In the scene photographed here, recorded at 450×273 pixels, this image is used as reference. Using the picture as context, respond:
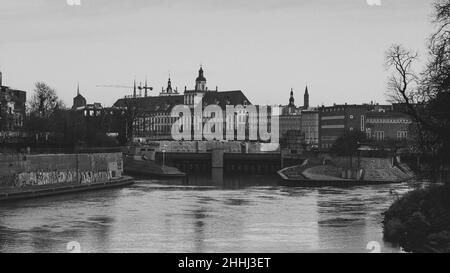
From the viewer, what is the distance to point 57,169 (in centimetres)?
3872

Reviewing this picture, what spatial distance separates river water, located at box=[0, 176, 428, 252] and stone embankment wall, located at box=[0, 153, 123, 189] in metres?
1.63

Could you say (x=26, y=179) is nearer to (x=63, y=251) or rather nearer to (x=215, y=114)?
(x=63, y=251)

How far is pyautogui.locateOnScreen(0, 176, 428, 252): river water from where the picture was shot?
20.3 meters

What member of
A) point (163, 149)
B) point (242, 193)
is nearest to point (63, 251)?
point (242, 193)

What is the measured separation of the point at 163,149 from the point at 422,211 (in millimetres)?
55105

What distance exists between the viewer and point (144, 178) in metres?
55.7

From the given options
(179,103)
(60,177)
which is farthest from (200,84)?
(60,177)

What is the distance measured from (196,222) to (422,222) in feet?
24.5

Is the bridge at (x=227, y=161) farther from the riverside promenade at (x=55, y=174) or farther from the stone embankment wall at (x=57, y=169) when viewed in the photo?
the riverside promenade at (x=55, y=174)

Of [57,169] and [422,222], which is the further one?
[57,169]

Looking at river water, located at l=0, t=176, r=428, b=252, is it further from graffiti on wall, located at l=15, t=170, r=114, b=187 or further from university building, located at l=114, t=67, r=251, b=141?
university building, located at l=114, t=67, r=251, b=141

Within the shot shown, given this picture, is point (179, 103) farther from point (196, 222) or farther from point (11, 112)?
point (196, 222)

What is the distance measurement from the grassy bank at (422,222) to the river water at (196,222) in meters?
0.53

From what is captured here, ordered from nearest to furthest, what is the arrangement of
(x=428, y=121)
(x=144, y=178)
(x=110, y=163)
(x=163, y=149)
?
(x=428, y=121) → (x=110, y=163) → (x=144, y=178) → (x=163, y=149)
